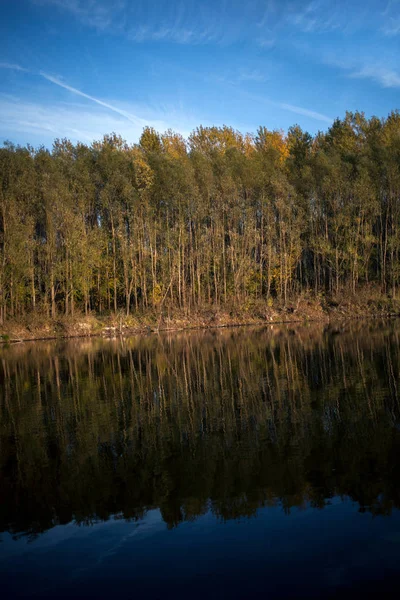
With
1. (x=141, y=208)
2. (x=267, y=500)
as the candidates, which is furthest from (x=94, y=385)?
(x=141, y=208)

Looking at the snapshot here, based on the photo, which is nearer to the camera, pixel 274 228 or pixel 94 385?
pixel 94 385

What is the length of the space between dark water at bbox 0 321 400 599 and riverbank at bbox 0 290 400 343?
24.1 metres

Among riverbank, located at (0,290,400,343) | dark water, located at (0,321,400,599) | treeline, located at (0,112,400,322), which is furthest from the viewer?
treeline, located at (0,112,400,322)

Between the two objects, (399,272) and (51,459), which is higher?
(399,272)

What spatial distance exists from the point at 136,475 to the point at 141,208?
37403mm

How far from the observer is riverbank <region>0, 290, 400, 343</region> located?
38.7 meters

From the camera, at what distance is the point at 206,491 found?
7.16 meters

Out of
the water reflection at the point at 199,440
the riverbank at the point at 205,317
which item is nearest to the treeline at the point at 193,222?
the riverbank at the point at 205,317

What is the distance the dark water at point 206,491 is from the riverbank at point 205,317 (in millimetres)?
24113

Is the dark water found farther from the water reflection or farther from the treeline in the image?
the treeline

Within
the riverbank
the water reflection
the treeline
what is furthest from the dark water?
the treeline

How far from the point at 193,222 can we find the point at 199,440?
37920 millimetres

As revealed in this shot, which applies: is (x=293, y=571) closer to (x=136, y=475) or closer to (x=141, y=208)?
(x=136, y=475)

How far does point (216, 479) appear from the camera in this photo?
24.6ft
